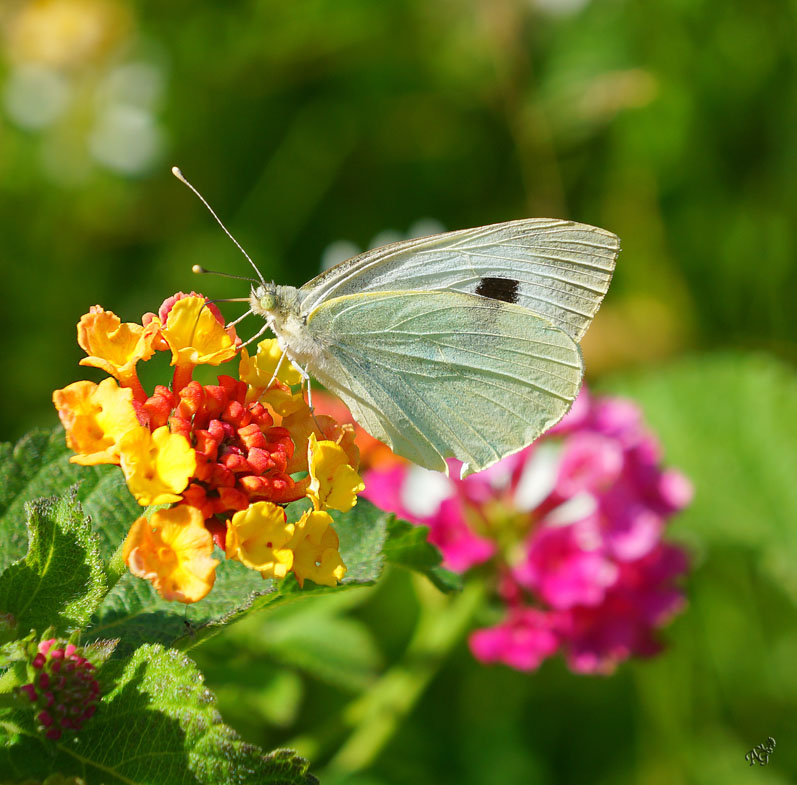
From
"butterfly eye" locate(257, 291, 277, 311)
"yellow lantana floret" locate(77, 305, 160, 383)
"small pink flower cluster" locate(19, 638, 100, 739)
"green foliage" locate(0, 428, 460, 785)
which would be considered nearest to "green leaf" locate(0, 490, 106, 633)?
"green foliage" locate(0, 428, 460, 785)

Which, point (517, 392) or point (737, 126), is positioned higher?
point (517, 392)

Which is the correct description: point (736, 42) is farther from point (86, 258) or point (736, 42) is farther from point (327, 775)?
point (327, 775)

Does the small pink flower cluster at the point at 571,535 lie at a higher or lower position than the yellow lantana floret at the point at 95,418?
lower

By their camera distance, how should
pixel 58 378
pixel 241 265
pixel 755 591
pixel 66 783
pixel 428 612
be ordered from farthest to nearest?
pixel 241 265
pixel 58 378
pixel 755 591
pixel 428 612
pixel 66 783

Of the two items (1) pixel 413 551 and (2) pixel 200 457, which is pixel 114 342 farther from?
(1) pixel 413 551

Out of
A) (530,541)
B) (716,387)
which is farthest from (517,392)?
(716,387)

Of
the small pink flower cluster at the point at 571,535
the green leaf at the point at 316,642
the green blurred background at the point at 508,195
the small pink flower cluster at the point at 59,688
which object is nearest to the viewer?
the small pink flower cluster at the point at 59,688

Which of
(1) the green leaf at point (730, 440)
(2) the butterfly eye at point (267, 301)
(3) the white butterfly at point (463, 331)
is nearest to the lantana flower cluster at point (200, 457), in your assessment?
(2) the butterfly eye at point (267, 301)

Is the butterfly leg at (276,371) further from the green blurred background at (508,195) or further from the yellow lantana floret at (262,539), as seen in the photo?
the green blurred background at (508,195)

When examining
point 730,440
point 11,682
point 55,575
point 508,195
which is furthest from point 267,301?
point 508,195
